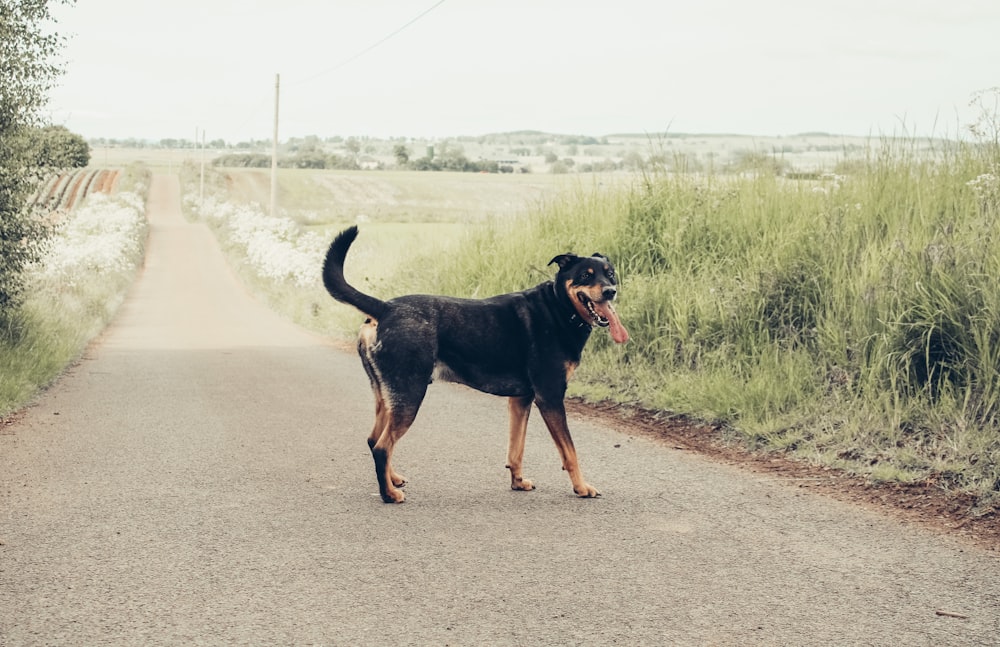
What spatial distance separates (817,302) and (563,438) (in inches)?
166

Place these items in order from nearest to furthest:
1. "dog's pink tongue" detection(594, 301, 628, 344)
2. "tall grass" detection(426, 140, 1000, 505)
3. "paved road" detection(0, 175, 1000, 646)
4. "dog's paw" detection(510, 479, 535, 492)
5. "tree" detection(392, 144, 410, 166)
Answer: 1. "paved road" detection(0, 175, 1000, 646)
2. "dog's pink tongue" detection(594, 301, 628, 344)
3. "dog's paw" detection(510, 479, 535, 492)
4. "tall grass" detection(426, 140, 1000, 505)
5. "tree" detection(392, 144, 410, 166)

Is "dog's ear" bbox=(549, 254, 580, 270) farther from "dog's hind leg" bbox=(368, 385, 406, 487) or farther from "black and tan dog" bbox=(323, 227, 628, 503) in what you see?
"dog's hind leg" bbox=(368, 385, 406, 487)

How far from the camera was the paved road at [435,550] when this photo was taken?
4.48 meters

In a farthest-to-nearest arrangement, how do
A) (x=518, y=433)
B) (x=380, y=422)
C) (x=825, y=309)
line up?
(x=825, y=309) → (x=518, y=433) → (x=380, y=422)

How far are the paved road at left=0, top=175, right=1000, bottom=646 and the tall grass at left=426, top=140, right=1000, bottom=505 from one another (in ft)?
3.47

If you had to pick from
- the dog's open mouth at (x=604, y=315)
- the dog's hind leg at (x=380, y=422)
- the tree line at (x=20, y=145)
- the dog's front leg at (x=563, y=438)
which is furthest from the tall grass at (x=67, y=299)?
the dog's open mouth at (x=604, y=315)

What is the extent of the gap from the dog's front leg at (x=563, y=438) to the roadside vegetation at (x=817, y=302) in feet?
6.88

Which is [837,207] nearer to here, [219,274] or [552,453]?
[552,453]

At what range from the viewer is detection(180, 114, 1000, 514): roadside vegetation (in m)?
7.70

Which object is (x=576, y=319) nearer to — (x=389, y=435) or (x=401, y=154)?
(x=389, y=435)

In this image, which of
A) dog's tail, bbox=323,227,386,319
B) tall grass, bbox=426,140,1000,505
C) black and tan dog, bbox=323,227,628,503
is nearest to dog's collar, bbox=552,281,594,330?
black and tan dog, bbox=323,227,628,503

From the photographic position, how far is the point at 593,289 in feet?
21.8

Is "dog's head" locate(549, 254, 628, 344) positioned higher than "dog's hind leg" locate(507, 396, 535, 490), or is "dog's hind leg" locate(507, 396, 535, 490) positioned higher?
"dog's head" locate(549, 254, 628, 344)

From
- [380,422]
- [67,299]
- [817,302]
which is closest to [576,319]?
[380,422]
